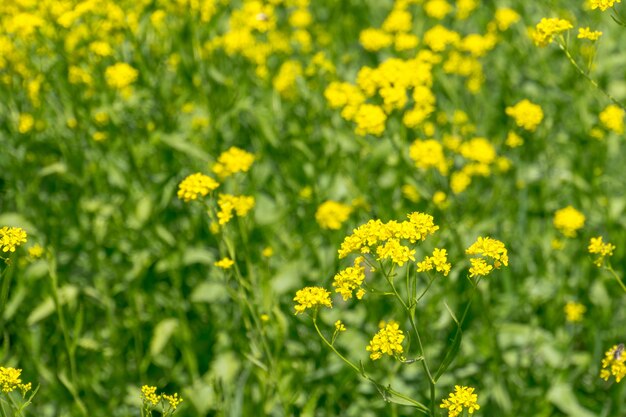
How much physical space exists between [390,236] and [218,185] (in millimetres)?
806

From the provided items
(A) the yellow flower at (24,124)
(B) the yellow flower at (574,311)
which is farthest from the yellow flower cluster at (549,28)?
(A) the yellow flower at (24,124)

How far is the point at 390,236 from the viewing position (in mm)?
2230

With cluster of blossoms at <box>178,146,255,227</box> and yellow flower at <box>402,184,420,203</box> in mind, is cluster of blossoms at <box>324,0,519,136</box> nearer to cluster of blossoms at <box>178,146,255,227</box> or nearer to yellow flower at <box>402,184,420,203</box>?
yellow flower at <box>402,184,420,203</box>

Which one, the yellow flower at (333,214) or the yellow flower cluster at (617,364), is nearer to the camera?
the yellow flower cluster at (617,364)

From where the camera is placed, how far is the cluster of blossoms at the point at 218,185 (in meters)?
2.81

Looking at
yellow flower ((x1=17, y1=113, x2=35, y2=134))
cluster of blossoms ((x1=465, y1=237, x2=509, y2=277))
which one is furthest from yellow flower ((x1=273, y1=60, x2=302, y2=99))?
cluster of blossoms ((x1=465, y1=237, x2=509, y2=277))

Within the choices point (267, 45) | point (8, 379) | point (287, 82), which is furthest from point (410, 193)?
point (8, 379)

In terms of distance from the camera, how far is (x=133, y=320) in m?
3.67

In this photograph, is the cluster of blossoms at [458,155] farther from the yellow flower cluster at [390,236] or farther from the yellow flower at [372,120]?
the yellow flower cluster at [390,236]

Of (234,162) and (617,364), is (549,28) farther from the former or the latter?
(234,162)

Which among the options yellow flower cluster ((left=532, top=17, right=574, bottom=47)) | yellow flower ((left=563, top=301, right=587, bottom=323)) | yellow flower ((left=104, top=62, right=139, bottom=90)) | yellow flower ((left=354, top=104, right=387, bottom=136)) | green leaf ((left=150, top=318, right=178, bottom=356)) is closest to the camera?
yellow flower cluster ((left=532, top=17, right=574, bottom=47))

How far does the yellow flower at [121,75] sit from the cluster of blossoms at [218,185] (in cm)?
87

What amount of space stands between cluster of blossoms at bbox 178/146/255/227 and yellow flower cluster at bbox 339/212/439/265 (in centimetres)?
70

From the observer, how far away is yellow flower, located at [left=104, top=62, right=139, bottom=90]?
13.2 feet
